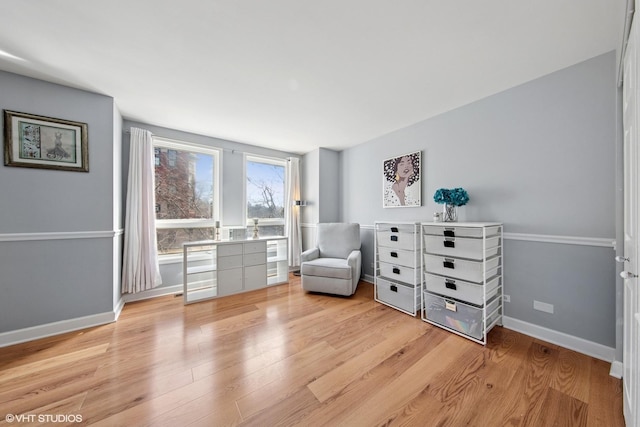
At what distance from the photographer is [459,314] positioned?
2062mm

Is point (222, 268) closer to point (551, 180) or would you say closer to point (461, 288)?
point (461, 288)

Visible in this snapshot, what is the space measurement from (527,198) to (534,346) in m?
1.29

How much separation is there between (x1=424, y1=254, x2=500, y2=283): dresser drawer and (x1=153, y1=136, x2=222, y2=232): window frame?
3.14 metres

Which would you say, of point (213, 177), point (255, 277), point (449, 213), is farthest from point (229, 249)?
point (449, 213)

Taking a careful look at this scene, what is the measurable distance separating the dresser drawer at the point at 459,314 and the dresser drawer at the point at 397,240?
1.75ft

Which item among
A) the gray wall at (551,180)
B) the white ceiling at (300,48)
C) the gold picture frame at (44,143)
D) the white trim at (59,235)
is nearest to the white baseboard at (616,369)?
the gray wall at (551,180)

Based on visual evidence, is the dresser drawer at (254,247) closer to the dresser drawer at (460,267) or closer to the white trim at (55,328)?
the white trim at (55,328)

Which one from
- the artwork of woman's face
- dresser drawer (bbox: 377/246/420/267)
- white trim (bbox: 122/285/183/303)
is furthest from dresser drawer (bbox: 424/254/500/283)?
white trim (bbox: 122/285/183/303)

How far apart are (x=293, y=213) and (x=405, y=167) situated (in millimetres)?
2155

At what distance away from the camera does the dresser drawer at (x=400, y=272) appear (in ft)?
8.07

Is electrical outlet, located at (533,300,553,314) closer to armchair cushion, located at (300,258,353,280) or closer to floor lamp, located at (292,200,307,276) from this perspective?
armchair cushion, located at (300,258,353,280)

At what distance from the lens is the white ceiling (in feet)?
4.35

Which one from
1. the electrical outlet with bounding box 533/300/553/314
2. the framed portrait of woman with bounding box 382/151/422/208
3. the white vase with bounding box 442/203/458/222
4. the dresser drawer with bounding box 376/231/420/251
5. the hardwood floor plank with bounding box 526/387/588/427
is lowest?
the hardwood floor plank with bounding box 526/387/588/427

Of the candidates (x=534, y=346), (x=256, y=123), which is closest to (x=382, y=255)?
(x=534, y=346)
